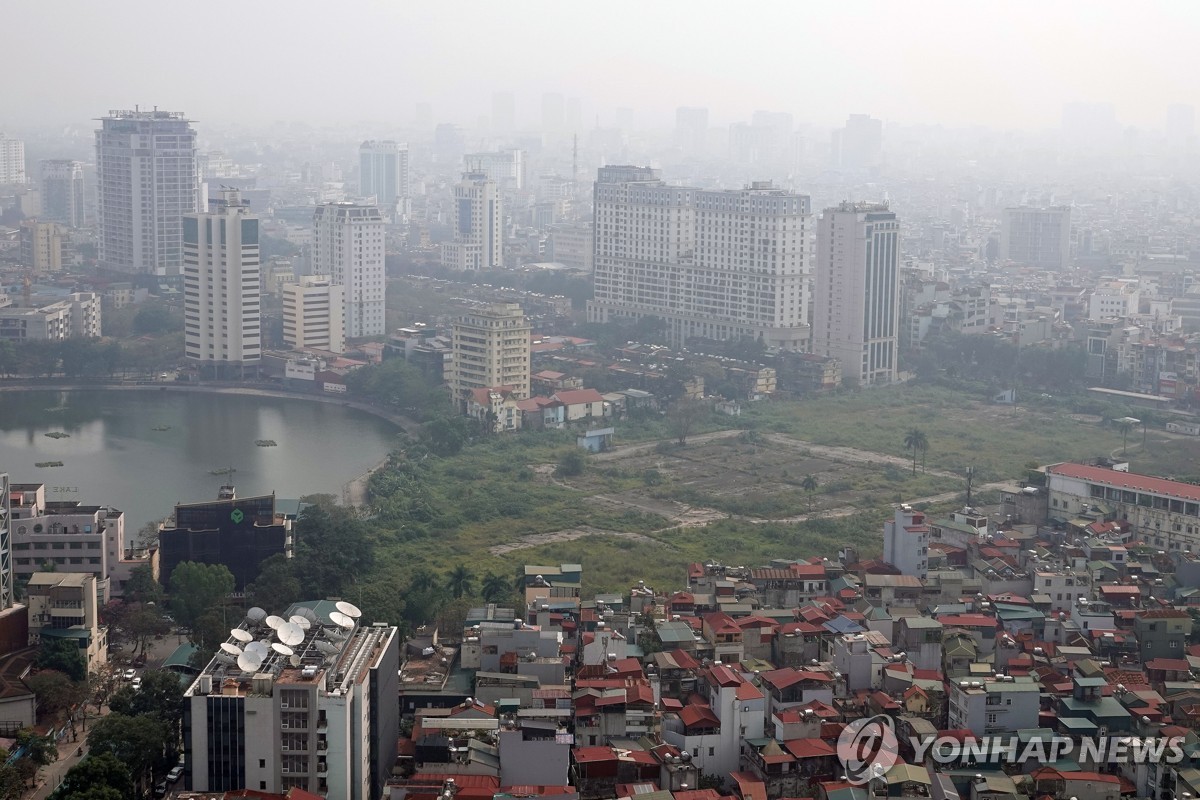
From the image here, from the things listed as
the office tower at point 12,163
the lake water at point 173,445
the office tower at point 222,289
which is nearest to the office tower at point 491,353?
the lake water at point 173,445

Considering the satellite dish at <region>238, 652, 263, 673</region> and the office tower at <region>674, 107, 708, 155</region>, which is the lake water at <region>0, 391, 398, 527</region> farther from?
the office tower at <region>674, 107, 708, 155</region>

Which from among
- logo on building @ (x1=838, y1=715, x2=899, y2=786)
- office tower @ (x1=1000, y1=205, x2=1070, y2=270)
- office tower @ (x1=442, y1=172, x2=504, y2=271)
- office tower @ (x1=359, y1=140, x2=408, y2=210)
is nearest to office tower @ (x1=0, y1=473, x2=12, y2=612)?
logo on building @ (x1=838, y1=715, x2=899, y2=786)

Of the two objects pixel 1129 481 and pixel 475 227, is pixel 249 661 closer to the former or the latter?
pixel 1129 481

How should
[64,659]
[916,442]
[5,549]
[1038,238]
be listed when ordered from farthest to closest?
1. [1038,238]
2. [916,442]
3. [5,549]
4. [64,659]

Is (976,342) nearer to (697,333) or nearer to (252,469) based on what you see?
(697,333)

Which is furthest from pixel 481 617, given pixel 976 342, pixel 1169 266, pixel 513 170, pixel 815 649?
pixel 513 170

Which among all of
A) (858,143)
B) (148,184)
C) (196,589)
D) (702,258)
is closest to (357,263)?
(702,258)

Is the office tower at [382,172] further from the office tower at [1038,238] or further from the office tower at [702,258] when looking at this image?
the office tower at [702,258]
